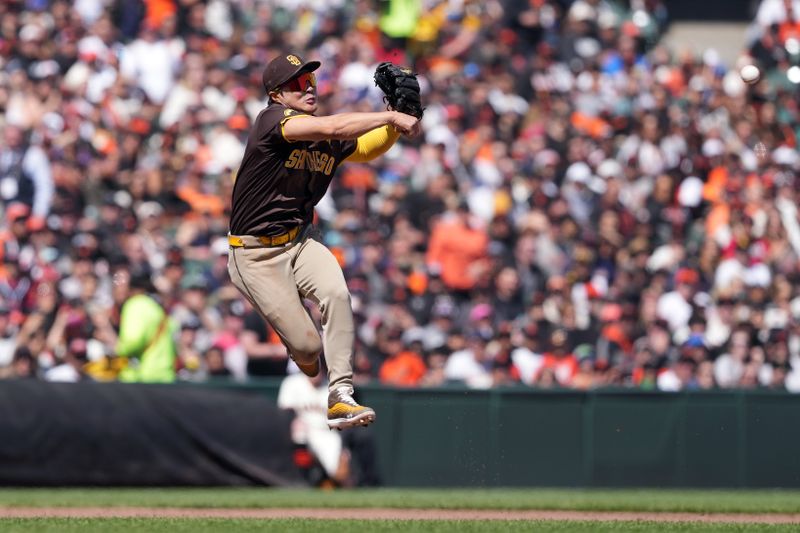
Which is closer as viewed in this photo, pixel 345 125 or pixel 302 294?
pixel 345 125

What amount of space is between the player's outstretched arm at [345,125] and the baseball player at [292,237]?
11cm

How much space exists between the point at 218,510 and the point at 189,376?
2937 mm

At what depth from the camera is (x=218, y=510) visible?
11.4 m

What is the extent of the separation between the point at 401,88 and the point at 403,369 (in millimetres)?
6384

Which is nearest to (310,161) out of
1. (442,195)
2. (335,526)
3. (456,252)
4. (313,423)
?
(335,526)

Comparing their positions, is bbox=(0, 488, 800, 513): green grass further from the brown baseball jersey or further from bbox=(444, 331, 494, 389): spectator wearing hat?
the brown baseball jersey

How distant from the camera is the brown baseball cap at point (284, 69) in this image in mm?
8555

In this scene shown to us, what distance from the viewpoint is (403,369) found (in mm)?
14531

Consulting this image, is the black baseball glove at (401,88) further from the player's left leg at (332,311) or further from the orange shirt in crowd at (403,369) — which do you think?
the orange shirt in crowd at (403,369)

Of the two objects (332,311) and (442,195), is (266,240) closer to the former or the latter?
(332,311)

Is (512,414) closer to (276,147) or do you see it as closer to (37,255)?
(37,255)

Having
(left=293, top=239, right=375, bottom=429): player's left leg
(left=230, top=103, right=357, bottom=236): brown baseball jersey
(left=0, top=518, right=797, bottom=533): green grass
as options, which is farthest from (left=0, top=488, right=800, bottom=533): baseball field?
(left=230, top=103, right=357, bottom=236): brown baseball jersey

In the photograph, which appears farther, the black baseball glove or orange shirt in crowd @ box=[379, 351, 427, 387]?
orange shirt in crowd @ box=[379, 351, 427, 387]

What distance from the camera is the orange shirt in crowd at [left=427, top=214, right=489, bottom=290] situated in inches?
616
